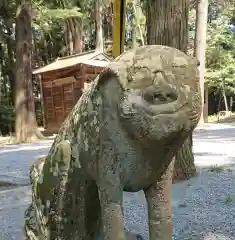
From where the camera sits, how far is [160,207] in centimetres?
175

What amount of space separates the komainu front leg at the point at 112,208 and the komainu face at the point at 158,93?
233mm

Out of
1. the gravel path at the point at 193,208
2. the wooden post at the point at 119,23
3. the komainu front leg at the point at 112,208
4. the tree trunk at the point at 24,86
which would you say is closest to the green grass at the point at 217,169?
the gravel path at the point at 193,208

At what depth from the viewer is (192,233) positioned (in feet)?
11.8

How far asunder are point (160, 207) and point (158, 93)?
52 cm

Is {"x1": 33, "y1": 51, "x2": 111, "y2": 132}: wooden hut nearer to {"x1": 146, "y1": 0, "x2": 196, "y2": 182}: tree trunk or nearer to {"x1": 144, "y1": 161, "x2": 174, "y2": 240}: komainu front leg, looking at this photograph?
{"x1": 146, "y1": 0, "x2": 196, "y2": 182}: tree trunk

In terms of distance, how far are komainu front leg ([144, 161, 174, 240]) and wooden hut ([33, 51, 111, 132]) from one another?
15427mm

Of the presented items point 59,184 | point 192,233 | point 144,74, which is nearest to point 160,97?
point 144,74

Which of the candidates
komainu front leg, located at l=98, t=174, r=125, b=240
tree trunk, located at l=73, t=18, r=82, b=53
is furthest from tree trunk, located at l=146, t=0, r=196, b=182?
tree trunk, located at l=73, t=18, r=82, b=53

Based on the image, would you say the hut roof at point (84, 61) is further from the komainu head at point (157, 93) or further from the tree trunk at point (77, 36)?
the komainu head at point (157, 93)

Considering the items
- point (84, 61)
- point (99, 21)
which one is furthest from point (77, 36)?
point (84, 61)

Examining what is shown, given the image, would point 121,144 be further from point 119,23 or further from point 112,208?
point 119,23

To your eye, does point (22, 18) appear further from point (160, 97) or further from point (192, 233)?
point (160, 97)

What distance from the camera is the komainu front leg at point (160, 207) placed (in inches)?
68.3

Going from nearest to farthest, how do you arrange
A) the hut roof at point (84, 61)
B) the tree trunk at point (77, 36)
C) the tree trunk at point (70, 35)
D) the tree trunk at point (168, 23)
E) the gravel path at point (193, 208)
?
1. the gravel path at point (193, 208)
2. the tree trunk at point (168, 23)
3. the hut roof at point (84, 61)
4. the tree trunk at point (77, 36)
5. the tree trunk at point (70, 35)
